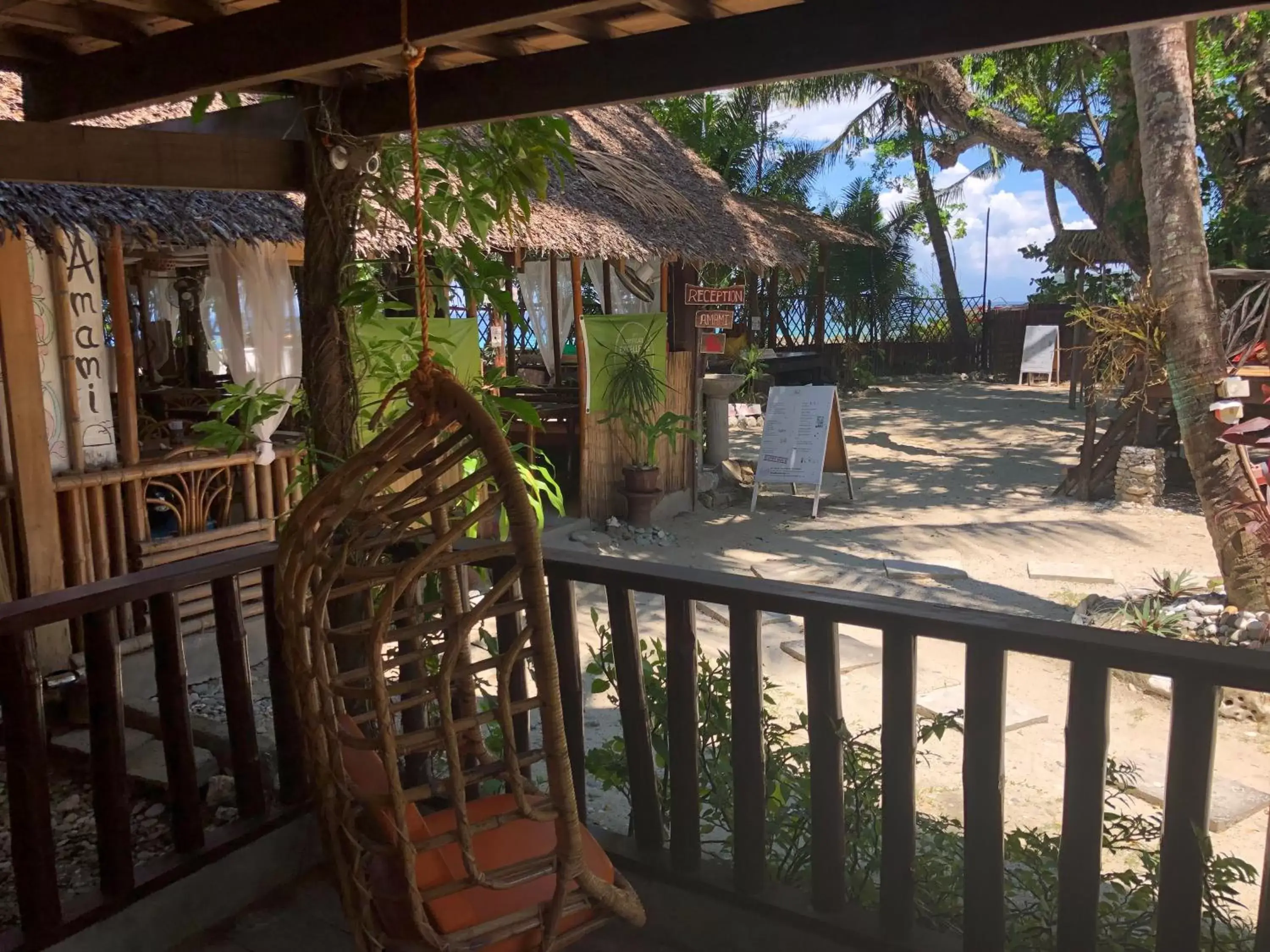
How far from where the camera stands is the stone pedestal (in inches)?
325

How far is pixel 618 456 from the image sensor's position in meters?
7.89

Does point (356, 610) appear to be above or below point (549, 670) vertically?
below

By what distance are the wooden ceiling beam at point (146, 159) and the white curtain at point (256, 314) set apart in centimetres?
258

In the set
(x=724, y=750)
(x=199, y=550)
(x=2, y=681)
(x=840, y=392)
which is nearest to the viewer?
(x=2, y=681)

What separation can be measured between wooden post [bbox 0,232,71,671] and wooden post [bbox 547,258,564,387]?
4.42 meters

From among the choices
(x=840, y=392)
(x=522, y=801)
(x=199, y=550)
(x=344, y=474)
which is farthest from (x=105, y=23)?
(x=840, y=392)

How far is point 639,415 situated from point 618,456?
38 centimetres

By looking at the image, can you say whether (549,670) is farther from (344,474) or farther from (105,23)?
(105,23)

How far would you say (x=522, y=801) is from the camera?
4.95 ft

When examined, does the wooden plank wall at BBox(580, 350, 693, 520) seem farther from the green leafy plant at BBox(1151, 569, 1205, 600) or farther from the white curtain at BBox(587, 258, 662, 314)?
the green leafy plant at BBox(1151, 569, 1205, 600)

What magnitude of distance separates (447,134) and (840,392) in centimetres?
1458

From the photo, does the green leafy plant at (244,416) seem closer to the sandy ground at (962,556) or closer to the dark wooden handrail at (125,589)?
the dark wooden handrail at (125,589)

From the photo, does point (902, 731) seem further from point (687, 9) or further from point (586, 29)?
point (586, 29)

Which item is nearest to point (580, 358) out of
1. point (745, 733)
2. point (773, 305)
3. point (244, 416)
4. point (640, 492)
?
point (640, 492)
